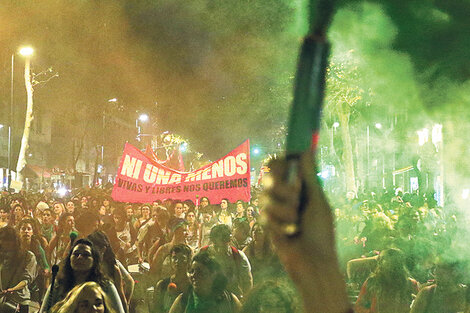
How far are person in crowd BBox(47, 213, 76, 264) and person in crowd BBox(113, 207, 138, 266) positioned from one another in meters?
1.52

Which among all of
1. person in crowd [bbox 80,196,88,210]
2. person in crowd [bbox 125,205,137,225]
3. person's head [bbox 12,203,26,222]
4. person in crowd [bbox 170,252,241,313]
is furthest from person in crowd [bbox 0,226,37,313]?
person in crowd [bbox 125,205,137,225]

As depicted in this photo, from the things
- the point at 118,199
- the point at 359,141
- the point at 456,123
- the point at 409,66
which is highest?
the point at 359,141

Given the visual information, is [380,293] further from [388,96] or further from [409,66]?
[388,96]

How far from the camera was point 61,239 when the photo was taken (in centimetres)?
764

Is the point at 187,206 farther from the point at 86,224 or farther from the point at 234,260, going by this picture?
the point at 234,260

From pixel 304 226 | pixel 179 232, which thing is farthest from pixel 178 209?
pixel 304 226

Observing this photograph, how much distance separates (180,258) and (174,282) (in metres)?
0.24

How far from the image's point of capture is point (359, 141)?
38781 millimetres

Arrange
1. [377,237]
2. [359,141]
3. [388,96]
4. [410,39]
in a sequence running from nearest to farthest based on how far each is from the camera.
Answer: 1. [377,237]
2. [410,39]
3. [388,96]
4. [359,141]

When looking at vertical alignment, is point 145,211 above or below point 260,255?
above

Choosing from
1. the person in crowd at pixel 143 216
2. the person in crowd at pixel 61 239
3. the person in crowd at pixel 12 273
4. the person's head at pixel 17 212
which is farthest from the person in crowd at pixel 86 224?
the person's head at pixel 17 212

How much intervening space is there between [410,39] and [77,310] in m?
6.32

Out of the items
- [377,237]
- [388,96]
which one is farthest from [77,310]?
[388,96]

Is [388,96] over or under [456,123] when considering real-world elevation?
over
